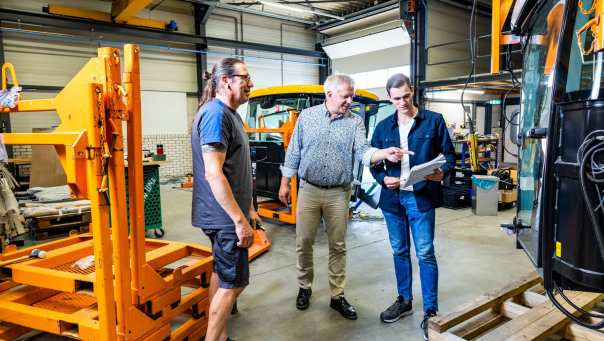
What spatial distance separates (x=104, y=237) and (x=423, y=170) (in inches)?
68.2

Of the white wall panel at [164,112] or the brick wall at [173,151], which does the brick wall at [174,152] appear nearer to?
the brick wall at [173,151]

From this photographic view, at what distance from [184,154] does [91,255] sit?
9020 mm

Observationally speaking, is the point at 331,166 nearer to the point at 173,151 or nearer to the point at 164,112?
the point at 164,112

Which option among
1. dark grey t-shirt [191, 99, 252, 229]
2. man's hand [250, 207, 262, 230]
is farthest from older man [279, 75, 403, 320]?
dark grey t-shirt [191, 99, 252, 229]

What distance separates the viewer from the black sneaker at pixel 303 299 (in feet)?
9.70

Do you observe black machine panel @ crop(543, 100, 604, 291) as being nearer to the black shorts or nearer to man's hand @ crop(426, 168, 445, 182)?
man's hand @ crop(426, 168, 445, 182)

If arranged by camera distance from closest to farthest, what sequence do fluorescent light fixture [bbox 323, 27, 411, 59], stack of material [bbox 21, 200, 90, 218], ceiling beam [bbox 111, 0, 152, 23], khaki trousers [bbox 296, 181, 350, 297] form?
khaki trousers [bbox 296, 181, 350, 297], stack of material [bbox 21, 200, 90, 218], ceiling beam [bbox 111, 0, 152, 23], fluorescent light fixture [bbox 323, 27, 411, 59]

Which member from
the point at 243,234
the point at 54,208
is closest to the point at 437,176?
the point at 243,234

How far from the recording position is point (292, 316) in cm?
287

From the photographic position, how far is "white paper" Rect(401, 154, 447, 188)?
229 centimetres

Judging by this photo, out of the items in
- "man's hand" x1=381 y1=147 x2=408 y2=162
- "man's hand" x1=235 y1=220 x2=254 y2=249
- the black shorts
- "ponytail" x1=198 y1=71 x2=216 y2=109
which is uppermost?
"ponytail" x1=198 y1=71 x2=216 y2=109

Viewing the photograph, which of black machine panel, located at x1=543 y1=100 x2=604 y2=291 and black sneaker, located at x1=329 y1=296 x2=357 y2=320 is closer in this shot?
black machine panel, located at x1=543 y1=100 x2=604 y2=291

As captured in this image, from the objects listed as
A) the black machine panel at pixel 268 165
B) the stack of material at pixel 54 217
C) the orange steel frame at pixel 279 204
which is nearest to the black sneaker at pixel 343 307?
the orange steel frame at pixel 279 204

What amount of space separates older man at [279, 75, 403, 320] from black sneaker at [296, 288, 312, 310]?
195 mm
